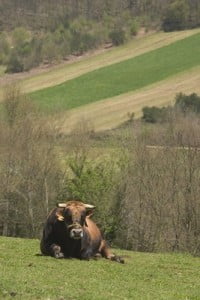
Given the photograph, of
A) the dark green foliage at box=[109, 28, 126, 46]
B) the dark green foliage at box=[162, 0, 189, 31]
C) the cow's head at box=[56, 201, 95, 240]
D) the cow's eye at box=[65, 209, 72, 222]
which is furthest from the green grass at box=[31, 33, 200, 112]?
the cow's eye at box=[65, 209, 72, 222]

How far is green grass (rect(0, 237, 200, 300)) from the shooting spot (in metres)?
13.2

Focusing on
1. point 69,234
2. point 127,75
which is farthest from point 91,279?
point 127,75

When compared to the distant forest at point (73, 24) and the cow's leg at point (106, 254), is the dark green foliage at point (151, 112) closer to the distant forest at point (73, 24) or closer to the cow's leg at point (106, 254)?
the distant forest at point (73, 24)

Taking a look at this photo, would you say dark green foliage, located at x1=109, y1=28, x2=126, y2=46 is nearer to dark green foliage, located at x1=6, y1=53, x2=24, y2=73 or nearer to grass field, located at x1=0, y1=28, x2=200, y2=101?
grass field, located at x1=0, y1=28, x2=200, y2=101

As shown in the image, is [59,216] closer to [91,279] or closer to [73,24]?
[91,279]

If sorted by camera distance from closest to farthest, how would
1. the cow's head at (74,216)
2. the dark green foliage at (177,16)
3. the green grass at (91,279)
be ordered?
the green grass at (91,279) → the cow's head at (74,216) → the dark green foliage at (177,16)

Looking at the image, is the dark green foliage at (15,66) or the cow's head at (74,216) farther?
the dark green foliage at (15,66)

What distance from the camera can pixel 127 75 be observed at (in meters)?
106

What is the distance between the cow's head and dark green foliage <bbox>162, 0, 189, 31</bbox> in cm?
11377

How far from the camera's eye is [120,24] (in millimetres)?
142875

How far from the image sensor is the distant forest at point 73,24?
424 feet

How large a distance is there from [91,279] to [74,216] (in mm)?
2883

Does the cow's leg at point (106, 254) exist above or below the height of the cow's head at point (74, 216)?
below

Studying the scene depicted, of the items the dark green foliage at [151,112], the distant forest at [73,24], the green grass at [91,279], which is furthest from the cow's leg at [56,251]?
the distant forest at [73,24]
